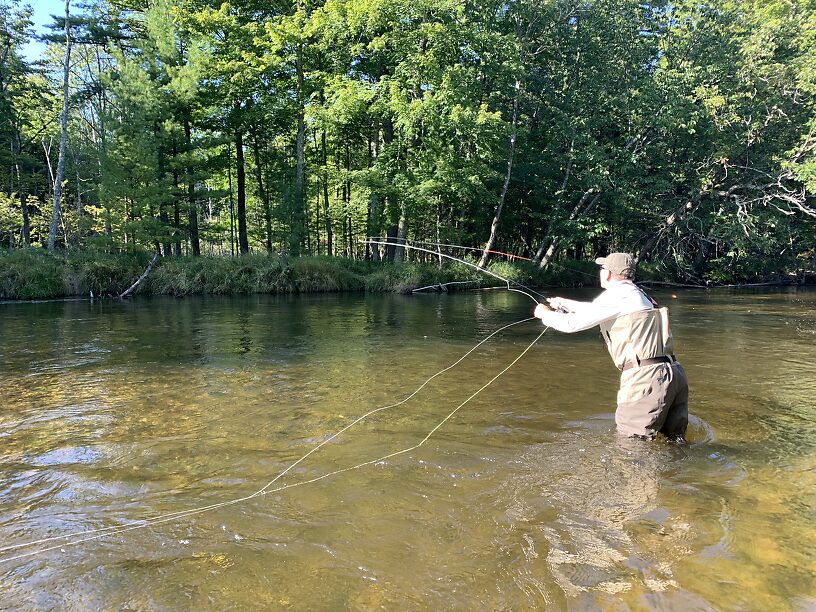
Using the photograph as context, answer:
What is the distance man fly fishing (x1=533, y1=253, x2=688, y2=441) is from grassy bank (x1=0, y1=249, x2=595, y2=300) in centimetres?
1664

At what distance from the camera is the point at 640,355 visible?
476 cm

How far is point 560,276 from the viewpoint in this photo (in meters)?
30.6

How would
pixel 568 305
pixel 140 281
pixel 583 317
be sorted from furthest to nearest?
pixel 140 281 < pixel 568 305 < pixel 583 317

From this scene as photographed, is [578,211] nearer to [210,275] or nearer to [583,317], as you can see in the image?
[210,275]

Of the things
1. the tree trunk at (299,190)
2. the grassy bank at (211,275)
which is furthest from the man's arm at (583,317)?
the tree trunk at (299,190)

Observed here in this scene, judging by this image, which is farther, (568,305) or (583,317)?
(568,305)

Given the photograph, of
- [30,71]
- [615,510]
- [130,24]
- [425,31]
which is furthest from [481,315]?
[30,71]

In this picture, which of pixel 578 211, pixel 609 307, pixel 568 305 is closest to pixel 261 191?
pixel 578 211

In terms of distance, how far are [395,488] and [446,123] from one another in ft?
72.6

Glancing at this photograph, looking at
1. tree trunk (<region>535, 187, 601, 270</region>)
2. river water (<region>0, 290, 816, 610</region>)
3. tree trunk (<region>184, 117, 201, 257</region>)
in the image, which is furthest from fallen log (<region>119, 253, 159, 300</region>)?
tree trunk (<region>535, 187, 601, 270</region>)

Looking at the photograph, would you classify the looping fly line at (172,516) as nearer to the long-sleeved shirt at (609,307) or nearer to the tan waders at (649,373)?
the long-sleeved shirt at (609,307)

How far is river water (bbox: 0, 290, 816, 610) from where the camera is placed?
2.84 metres

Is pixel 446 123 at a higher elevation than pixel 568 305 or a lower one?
higher

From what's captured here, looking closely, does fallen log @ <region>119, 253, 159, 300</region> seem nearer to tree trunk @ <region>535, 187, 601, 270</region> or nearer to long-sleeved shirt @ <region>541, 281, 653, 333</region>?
tree trunk @ <region>535, 187, 601, 270</region>
